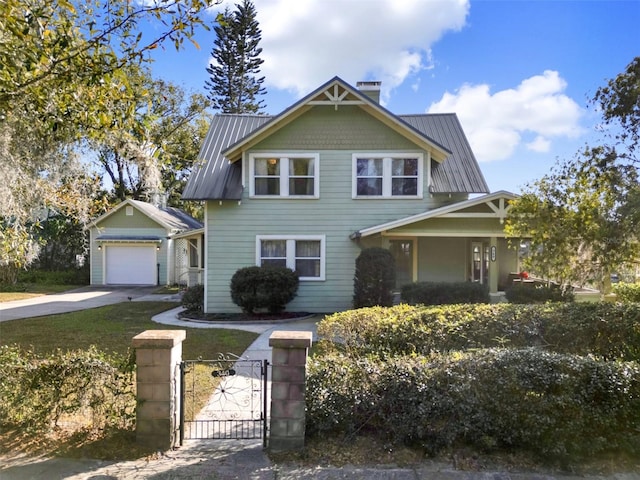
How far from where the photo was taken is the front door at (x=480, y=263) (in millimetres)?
14523

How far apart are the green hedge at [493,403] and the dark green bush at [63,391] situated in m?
1.93

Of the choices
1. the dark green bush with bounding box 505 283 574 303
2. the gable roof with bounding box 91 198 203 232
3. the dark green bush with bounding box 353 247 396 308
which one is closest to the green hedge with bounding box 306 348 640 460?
the dark green bush with bounding box 353 247 396 308

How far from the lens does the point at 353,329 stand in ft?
20.5

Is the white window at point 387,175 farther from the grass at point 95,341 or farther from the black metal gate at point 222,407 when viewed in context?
the black metal gate at point 222,407

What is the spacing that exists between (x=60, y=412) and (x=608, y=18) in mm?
9640

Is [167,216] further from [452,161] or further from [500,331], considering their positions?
[500,331]

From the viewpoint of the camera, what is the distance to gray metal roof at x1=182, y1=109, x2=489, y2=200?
513 inches

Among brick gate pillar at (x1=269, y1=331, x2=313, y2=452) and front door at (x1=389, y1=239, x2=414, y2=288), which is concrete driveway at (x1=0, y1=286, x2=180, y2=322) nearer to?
front door at (x1=389, y1=239, x2=414, y2=288)

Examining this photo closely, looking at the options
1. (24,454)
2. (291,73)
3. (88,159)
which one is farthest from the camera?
(291,73)

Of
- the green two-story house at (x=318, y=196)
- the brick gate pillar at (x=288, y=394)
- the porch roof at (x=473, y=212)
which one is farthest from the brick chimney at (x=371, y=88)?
the brick gate pillar at (x=288, y=394)

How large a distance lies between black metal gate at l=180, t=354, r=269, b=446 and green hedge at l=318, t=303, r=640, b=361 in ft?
4.74

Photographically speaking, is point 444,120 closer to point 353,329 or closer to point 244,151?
point 244,151

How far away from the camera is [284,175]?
13109 mm

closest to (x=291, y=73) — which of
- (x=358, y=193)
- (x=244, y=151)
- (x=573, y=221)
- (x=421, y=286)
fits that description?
(x=244, y=151)
